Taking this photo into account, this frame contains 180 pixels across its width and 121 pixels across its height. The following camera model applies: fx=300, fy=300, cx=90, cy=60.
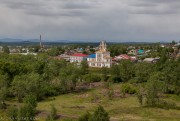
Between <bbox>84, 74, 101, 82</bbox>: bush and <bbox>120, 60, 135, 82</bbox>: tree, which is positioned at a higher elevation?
<bbox>120, 60, 135, 82</bbox>: tree

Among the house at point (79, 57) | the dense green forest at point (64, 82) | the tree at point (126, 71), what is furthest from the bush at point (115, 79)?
the house at point (79, 57)

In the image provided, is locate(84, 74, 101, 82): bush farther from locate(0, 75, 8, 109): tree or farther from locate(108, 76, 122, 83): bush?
locate(0, 75, 8, 109): tree

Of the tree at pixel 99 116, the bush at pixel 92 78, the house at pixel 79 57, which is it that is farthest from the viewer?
the house at pixel 79 57

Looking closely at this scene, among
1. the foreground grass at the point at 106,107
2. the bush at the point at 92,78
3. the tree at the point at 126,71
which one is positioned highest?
the tree at the point at 126,71

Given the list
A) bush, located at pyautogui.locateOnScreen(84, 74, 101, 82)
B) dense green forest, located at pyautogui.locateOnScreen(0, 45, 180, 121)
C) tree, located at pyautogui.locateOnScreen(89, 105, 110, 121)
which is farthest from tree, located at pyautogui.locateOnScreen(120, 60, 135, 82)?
tree, located at pyautogui.locateOnScreen(89, 105, 110, 121)

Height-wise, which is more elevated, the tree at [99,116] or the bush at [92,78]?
the tree at [99,116]

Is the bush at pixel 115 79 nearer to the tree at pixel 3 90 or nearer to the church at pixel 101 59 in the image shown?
the church at pixel 101 59
